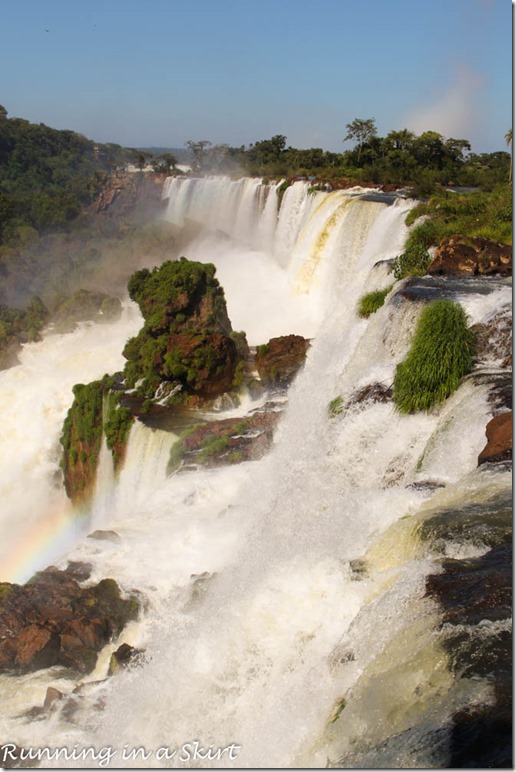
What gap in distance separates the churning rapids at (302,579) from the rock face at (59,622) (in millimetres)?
178

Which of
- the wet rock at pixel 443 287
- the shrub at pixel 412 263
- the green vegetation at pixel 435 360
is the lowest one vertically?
the green vegetation at pixel 435 360

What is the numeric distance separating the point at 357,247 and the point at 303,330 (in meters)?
2.81

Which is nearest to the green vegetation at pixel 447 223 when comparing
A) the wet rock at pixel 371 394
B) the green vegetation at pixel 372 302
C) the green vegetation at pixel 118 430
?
the green vegetation at pixel 372 302

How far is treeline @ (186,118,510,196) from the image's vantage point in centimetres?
2472

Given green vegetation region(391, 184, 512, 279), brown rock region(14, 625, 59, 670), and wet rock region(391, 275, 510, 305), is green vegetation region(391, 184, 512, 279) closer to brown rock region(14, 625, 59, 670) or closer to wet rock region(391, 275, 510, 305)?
wet rock region(391, 275, 510, 305)

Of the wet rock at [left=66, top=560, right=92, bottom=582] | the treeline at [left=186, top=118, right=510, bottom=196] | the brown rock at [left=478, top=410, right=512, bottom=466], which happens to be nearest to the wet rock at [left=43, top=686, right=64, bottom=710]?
the wet rock at [left=66, top=560, right=92, bottom=582]

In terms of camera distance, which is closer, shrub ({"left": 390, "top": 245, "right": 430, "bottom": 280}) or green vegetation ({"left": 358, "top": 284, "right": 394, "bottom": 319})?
green vegetation ({"left": 358, "top": 284, "right": 394, "bottom": 319})

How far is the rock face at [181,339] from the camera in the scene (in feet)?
47.9

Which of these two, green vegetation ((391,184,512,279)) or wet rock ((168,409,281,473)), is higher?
green vegetation ((391,184,512,279))

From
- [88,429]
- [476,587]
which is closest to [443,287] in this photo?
[476,587]

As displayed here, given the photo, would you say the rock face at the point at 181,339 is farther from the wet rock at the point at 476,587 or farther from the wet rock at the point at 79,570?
the wet rock at the point at 476,587

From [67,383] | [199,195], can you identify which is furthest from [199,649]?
[199,195]

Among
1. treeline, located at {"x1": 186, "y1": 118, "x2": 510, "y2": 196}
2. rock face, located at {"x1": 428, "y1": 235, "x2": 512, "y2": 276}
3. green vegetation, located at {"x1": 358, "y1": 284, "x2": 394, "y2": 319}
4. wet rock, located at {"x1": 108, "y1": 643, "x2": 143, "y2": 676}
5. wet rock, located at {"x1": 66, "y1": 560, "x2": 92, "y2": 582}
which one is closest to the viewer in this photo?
wet rock, located at {"x1": 108, "y1": 643, "x2": 143, "y2": 676}

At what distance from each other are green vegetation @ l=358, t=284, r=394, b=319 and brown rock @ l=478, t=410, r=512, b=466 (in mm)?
5528
